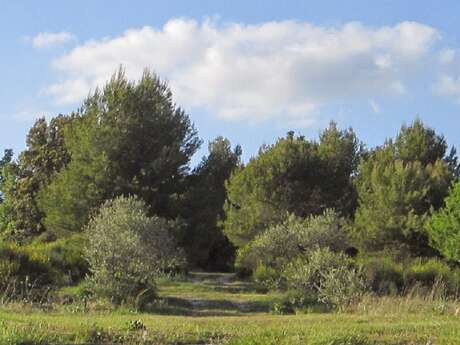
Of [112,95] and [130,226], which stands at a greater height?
[112,95]

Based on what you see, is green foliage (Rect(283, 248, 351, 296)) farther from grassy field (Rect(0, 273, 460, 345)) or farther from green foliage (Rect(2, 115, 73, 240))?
green foliage (Rect(2, 115, 73, 240))

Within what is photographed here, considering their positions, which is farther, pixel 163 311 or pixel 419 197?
pixel 419 197

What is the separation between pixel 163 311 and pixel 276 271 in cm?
877

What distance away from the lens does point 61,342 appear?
10414mm

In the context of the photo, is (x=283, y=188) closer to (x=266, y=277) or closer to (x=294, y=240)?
(x=294, y=240)

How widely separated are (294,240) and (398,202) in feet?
32.6

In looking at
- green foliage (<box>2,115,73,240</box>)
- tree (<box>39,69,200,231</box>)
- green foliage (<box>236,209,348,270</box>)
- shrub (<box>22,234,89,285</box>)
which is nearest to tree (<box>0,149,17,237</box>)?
green foliage (<box>2,115,73,240</box>)

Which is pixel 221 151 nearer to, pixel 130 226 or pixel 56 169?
pixel 56 169

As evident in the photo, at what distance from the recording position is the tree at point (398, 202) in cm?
3556

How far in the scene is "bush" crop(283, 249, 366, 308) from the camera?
2041 cm

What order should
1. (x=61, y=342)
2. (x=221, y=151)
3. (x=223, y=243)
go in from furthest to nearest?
(x=221, y=151), (x=223, y=243), (x=61, y=342)

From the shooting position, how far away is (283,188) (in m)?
38.4

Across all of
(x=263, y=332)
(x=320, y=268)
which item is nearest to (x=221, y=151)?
(x=320, y=268)

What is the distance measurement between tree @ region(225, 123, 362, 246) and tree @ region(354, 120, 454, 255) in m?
1.81
